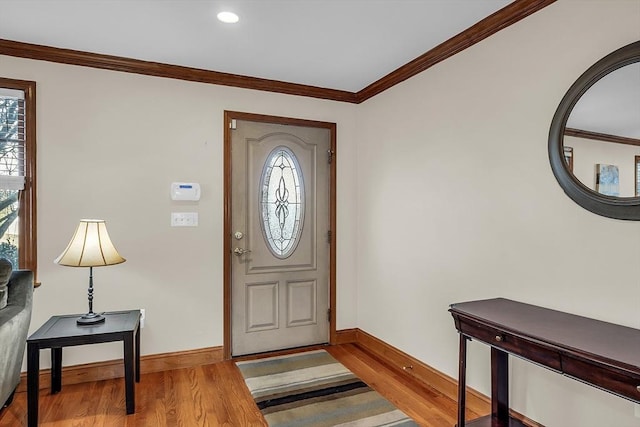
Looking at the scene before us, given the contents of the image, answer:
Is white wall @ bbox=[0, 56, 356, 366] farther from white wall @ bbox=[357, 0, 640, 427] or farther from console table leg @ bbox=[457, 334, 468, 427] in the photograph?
console table leg @ bbox=[457, 334, 468, 427]

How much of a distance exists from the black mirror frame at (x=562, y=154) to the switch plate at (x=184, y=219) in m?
2.56

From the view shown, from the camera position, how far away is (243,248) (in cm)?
343

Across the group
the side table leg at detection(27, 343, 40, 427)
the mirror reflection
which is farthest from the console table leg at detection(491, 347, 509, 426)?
the side table leg at detection(27, 343, 40, 427)

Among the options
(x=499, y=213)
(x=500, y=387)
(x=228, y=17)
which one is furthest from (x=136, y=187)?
(x=500, y=387)

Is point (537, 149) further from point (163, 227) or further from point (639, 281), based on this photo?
point (163, 227)

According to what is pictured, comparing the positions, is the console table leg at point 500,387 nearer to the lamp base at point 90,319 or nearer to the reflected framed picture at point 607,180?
the reflected framed picture at point 607,180

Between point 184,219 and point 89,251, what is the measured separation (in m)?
0.82

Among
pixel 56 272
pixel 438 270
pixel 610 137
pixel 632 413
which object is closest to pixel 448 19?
pixel 610 137

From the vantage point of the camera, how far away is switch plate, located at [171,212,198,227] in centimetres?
317

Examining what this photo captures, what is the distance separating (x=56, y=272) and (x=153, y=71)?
168cm

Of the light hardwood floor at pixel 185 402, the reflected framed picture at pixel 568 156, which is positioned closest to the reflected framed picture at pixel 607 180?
the reflected framed picture at pixel 568 156

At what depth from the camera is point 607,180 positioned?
1.78m

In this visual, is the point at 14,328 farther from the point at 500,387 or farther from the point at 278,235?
the point at 500,387

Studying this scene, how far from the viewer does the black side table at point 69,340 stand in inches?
87.4
